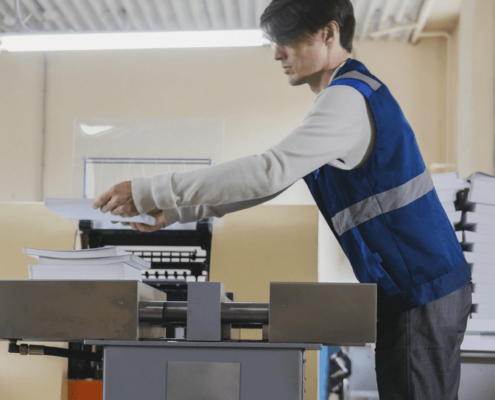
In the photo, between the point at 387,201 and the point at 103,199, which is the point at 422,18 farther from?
the point at 103,199

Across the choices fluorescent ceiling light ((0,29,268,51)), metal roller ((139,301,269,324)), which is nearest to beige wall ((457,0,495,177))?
fluorescent ceiling light ((0,29,268,51))

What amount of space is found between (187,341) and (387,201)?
0.42 meters

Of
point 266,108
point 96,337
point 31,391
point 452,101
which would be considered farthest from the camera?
point 266,108

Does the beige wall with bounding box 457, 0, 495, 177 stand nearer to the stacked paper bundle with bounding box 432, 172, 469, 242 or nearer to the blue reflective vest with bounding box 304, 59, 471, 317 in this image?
the stacked paper bundle with bounding box 432, 172, 469, 242

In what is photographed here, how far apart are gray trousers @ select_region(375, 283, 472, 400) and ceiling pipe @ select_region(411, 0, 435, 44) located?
12.2 feet

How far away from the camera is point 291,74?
1.13 metres

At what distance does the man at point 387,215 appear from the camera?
88 centimetres

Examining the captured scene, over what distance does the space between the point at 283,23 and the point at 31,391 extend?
1614mm

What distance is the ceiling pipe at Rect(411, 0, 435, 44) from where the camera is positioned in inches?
165

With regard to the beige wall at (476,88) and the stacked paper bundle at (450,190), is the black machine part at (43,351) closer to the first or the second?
the stacked paper bundle at (450,190)

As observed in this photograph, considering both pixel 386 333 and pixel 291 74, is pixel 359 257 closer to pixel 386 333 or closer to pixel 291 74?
pixel 386 333

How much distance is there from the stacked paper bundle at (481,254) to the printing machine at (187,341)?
122 centimetres

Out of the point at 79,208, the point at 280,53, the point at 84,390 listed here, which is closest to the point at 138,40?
the point at 79,208

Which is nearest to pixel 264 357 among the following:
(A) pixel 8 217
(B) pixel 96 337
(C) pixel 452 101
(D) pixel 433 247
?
(B) pixel 96 337
